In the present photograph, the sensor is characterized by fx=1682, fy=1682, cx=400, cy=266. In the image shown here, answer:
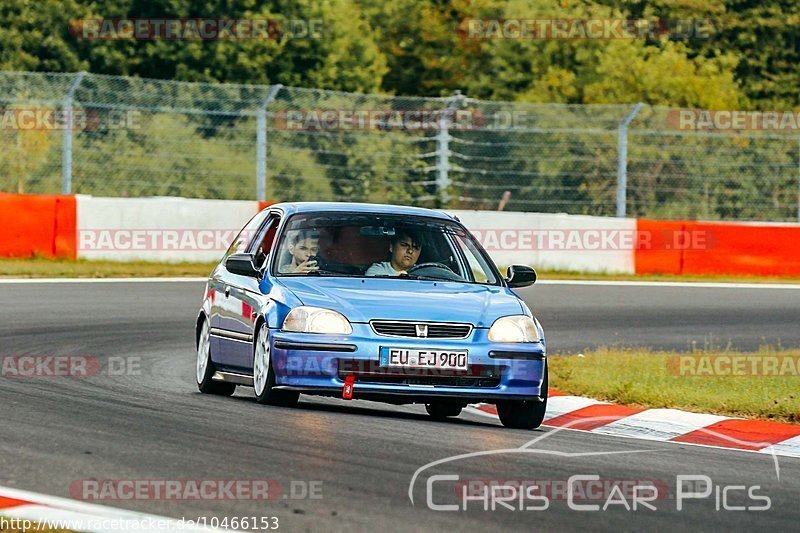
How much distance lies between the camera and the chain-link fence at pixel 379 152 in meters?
26.6

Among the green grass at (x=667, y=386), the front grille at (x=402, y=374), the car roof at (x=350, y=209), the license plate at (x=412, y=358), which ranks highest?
the car roof at (x=350, y=209)

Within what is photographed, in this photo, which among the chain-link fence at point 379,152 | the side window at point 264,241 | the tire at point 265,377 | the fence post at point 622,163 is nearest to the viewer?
the tire at point 265,377

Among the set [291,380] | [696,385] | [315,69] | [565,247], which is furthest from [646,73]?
[291,380]

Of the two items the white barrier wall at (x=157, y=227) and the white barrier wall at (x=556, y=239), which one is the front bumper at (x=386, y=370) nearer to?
the white barrier wall at (x=157, y=227)

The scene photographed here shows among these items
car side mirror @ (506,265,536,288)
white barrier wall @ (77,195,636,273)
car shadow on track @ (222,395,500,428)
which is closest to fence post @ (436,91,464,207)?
white barrier wall @ (77,195,636,273)

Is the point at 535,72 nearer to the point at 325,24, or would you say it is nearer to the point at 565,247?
the point at 325,24

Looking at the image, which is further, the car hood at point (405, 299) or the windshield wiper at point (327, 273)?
the windshield wiper at point (327, 273)

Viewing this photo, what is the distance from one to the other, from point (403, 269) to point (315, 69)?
35351 mm

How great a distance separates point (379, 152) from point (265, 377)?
1936 centimetres

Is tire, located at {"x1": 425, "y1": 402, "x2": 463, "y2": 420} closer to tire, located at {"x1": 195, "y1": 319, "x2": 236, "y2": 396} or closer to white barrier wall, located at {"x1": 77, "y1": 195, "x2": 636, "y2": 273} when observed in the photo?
tire, located at {"x1": 195, "y1": 319, "x2": 236, "y2": 396}

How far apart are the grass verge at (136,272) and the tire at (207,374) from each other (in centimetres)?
1132

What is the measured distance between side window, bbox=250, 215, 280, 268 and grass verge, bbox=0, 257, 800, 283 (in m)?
11.5

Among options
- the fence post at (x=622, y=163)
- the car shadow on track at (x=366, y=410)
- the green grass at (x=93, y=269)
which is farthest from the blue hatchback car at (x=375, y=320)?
the fence post at (x=622, y=163)

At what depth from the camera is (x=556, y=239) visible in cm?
2659
